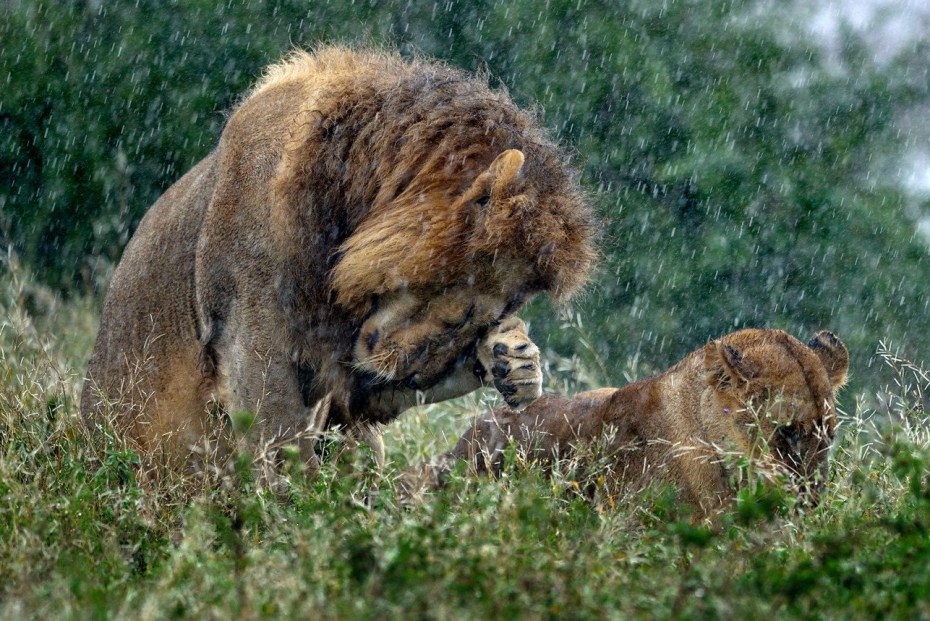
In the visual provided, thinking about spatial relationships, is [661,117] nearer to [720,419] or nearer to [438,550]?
[720,419]

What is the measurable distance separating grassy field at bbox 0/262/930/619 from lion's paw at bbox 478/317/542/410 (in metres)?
0.33

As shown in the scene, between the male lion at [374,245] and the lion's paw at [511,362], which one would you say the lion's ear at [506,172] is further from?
the lion's paw at [511,362]

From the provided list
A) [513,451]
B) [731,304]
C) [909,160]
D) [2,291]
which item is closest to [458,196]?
[513,451]

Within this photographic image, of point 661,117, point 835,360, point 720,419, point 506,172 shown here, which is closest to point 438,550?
point 506,172

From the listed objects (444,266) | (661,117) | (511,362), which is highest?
(444,266)

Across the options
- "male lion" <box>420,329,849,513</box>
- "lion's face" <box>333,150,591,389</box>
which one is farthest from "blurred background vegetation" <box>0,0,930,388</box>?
"lion's face" <box>333,150,591,389</box>

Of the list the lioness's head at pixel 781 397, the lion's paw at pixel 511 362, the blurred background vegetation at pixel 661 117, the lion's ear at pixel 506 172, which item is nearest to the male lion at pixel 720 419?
the lioness's head at pixel 781 397

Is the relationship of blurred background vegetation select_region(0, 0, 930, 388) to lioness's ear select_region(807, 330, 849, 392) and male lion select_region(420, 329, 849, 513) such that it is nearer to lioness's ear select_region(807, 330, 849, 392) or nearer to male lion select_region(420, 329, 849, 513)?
male lion select_region(420, 329, 849, 513)

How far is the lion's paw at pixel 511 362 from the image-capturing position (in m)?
4.46

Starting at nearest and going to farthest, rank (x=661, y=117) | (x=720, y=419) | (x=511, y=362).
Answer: (x=511, y=362)
(x=720, y=419)
(x=661, y=117)

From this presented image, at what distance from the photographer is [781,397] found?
4.26m

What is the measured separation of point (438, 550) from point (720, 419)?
1760 mm

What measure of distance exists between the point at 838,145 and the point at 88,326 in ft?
18.5

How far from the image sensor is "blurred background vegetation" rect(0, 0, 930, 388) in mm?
9430
